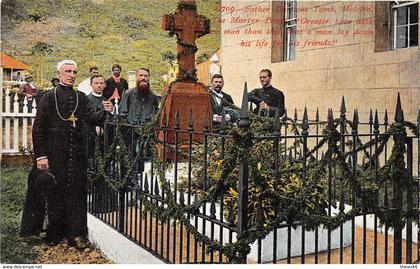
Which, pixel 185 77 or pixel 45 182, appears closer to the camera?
pixel 45 182

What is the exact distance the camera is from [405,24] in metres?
6.49

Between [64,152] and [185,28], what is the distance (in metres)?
2.40

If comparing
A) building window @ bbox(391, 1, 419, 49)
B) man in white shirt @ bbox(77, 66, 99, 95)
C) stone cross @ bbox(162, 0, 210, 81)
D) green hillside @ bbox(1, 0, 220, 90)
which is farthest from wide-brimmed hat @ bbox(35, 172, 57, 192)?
building window @ bbox(391, 1, 419, 49)

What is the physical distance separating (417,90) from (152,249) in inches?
166

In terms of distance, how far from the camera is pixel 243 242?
270 cm

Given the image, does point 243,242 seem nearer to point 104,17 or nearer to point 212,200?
point 212,200

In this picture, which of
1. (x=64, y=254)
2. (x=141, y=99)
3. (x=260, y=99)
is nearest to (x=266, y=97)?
(x=260, y=99)

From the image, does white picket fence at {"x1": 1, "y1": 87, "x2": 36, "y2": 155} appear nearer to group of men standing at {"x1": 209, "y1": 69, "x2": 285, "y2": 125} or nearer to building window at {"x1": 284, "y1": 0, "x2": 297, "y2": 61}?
group of men standing at {"x1": 209, "y1": 69, "x2": 285, "y2": 125}

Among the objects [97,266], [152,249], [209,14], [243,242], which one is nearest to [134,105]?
[209,14]

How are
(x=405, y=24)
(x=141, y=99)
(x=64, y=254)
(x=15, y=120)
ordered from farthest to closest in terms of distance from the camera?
(x=15, y=120), (x=405, y=24), (x=141, y=99), (x=64, y=254)

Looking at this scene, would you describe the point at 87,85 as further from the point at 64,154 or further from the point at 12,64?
the point at 64,154

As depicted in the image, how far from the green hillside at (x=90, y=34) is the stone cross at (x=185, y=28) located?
1090mm

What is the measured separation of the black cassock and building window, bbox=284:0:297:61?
500 cm

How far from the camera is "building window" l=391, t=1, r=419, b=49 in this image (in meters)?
6.36
